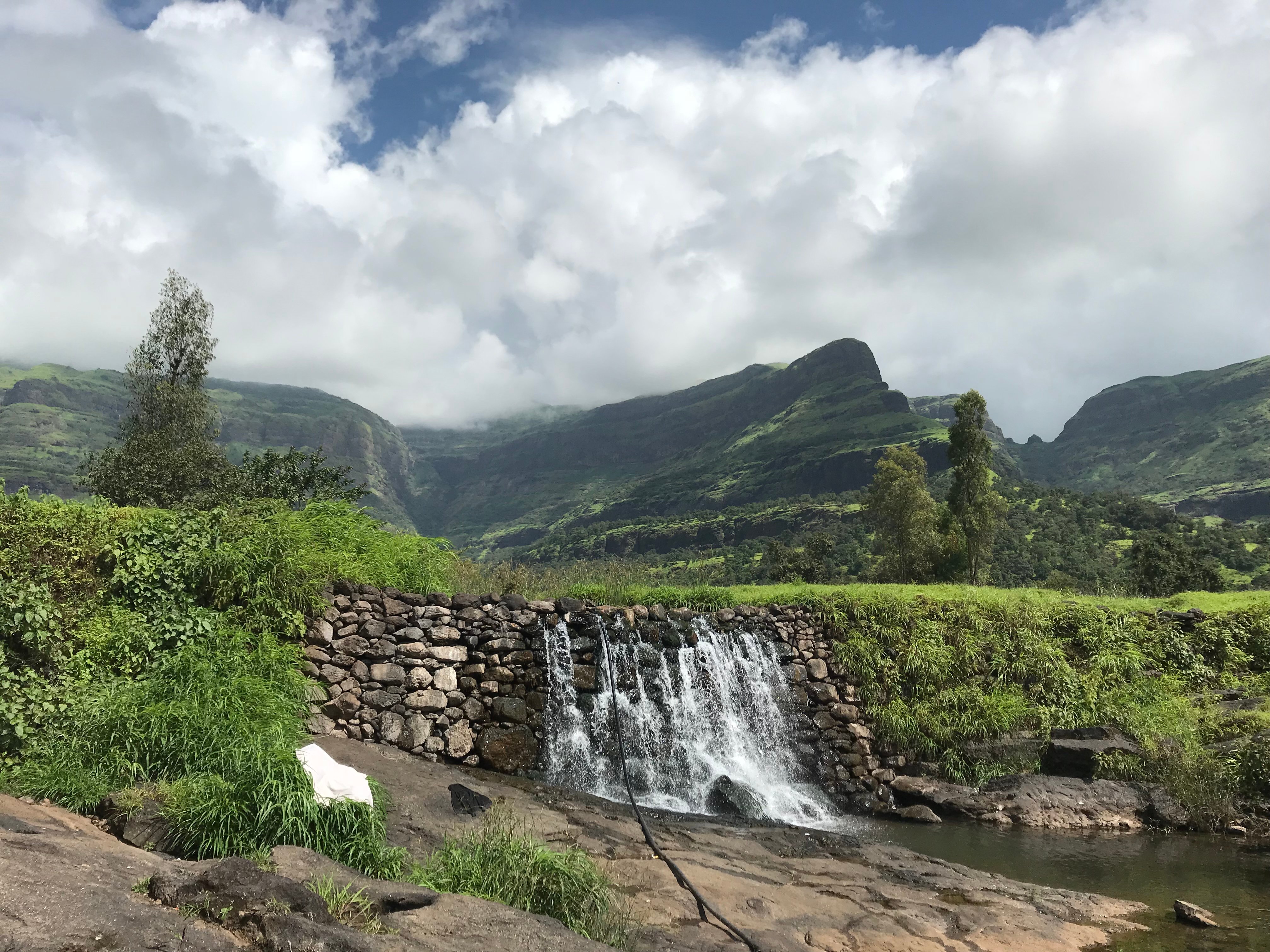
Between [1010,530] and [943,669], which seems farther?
[1010,530]

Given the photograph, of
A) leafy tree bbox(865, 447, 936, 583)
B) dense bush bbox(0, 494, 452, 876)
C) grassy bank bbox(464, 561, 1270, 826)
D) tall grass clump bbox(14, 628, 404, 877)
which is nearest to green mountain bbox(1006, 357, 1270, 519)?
leafy tree bbox(865, 447, 936, 583)

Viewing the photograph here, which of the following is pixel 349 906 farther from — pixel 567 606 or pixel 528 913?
pixel 567 606

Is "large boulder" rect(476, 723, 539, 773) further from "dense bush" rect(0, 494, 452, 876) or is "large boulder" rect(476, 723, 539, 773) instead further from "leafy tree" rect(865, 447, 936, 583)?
"leafy tree" rect(865, 447, 936, 583)

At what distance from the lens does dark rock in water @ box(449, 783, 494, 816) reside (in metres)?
7.62

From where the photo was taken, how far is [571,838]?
7.53 m

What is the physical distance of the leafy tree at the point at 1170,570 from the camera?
107 ft

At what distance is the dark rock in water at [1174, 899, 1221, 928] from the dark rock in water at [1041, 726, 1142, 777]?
482 centimetres

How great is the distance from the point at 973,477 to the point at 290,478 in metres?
28.2

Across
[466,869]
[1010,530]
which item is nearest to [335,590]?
[466,869]

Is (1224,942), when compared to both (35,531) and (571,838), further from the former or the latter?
(35,531)

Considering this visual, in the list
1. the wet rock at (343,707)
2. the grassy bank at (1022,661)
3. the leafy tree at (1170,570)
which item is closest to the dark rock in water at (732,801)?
the grassy bank at (1022,661)

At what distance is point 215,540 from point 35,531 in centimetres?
183

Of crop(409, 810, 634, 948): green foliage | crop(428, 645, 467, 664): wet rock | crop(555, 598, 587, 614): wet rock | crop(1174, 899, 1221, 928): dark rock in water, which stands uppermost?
crop(555, 598, 587, 614): wet rock

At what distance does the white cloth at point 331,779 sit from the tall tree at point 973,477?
30.7 m
